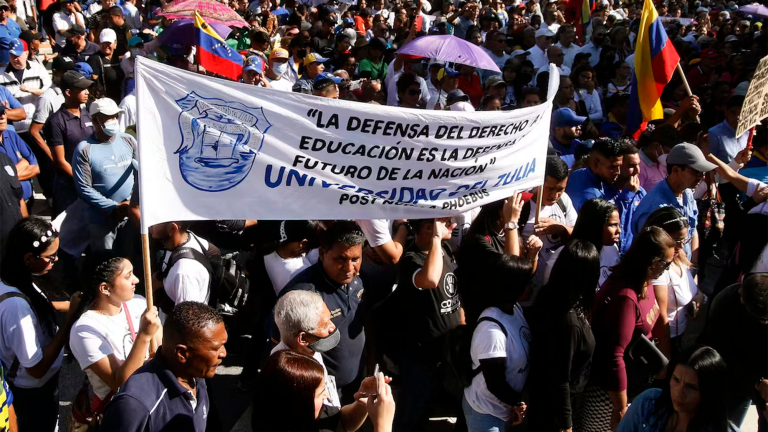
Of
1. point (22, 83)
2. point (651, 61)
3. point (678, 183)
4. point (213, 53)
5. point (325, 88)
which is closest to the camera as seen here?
point (678, 183)

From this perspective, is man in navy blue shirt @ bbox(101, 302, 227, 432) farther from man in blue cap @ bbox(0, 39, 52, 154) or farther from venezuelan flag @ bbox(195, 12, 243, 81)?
man in blue cap @ bbox(0, 39, 52, 154)

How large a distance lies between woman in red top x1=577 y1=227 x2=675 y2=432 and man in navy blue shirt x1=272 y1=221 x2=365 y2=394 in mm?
1308

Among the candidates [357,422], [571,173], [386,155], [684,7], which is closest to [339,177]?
[386,155]

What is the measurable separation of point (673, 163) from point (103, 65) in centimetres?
770

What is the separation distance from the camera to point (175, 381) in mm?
2805

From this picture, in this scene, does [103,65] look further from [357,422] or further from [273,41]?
[357,422]

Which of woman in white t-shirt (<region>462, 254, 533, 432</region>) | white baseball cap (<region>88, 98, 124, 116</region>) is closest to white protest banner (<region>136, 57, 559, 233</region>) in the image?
Answer: woman in white t-shirt (<region>462, 254, 533, 432</region>)

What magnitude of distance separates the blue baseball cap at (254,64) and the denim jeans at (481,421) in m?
5.68

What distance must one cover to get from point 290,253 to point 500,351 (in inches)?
64.5

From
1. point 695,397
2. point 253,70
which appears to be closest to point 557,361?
point 695,397

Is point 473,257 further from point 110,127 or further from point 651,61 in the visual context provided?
point 651,61

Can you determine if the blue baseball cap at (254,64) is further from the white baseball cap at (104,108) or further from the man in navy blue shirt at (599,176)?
the man in navy blue shirt at (599,176)

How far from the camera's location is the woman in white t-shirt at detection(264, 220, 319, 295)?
4527 mm

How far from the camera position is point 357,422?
310 cm
